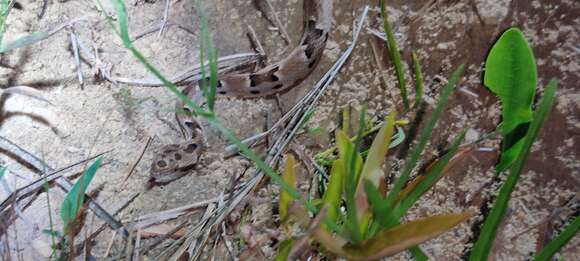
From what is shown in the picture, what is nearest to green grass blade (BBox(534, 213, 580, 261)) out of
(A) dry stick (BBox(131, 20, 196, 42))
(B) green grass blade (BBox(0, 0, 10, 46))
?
Result: (A) dry stick (BBox(131, 20, 196, 42))

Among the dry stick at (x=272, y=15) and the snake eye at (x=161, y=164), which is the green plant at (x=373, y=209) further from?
the dry stick at (x=272, y=15)

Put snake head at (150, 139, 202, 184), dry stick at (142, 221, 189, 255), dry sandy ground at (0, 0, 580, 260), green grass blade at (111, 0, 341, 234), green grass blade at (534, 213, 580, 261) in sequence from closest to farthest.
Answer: green grass blade at (111, 0, 341, 234)
green grass blade at (534, 213, 580, 261)
dry sandy ground at (0, 0, 580, 260)
dry stick at (142, 221, 189, 255)
snake head at (150, 139, 202, 184)

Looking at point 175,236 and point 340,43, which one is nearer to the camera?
point 175,236

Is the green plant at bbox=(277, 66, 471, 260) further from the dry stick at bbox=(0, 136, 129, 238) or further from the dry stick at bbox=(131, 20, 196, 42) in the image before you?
the dry stick at bbox=(131, 20, 196, 42)

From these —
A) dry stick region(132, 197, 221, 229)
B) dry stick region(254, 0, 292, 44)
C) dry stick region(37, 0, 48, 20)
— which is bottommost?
dry stick region(132, 197, 221, 229)

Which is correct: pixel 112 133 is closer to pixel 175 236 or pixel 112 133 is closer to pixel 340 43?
pixel 175 236

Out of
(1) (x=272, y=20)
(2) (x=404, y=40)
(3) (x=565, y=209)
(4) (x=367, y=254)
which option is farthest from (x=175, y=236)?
(3) (x=565, y=209)
